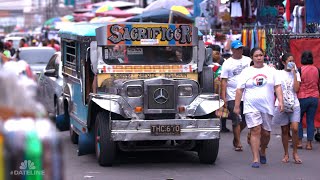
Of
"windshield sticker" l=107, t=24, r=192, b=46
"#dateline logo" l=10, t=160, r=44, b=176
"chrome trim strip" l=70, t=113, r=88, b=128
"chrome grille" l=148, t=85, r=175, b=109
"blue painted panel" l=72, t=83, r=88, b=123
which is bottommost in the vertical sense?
"chrome trim strip" l=70, t=113, r=88, b=128

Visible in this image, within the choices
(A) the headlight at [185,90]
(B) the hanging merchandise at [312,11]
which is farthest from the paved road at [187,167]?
(B) the hanging merchandise at [312,11]

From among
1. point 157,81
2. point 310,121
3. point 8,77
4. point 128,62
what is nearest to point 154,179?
point 157,81

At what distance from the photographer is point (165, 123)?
9.94 metres

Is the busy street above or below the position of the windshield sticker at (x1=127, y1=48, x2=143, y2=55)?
below

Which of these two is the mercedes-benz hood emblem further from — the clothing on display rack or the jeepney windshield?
the clothing on display rack

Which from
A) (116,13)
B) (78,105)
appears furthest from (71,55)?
(116,13)

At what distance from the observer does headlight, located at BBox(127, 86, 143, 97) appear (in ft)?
33.1

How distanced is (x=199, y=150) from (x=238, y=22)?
1001 cm

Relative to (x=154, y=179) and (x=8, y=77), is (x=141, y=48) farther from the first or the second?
(x=8, y=77)

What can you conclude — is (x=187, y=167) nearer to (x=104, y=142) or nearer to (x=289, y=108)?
(x=104, y=142)

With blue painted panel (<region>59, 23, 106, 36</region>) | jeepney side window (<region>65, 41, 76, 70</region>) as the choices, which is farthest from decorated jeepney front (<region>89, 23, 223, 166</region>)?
jeepney side window (<region>65, 41, 76, 70</region>)

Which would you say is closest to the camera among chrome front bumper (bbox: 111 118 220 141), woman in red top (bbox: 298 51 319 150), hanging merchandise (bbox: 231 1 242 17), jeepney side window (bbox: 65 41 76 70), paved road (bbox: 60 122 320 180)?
paved road (bbox: 60 122 320 180)

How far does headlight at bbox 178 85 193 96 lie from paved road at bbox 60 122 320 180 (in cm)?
103

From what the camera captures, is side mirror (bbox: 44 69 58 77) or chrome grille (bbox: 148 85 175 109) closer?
chrome grille (bbox: 148 85 175 109)
